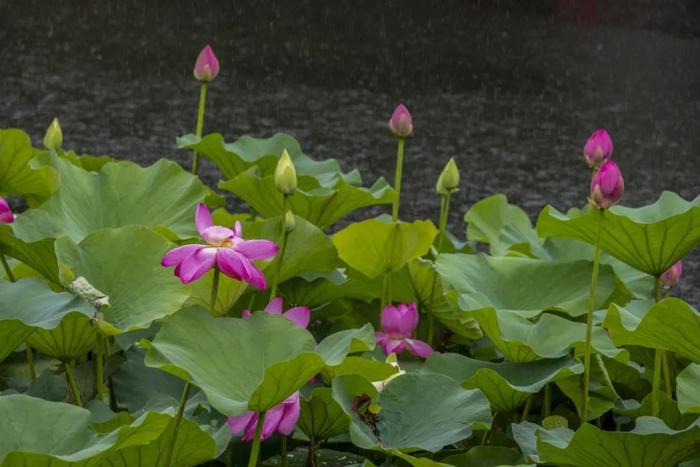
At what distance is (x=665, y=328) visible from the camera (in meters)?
1.35

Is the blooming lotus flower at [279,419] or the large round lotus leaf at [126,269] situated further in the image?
the large round lotus leaf at [126,269]

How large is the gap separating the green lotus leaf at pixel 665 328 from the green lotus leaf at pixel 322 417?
282 mm

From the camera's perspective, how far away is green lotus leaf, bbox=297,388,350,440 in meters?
1.34

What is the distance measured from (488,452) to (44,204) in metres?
0.64

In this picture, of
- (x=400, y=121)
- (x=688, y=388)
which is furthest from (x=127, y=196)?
(x=688, y=388)

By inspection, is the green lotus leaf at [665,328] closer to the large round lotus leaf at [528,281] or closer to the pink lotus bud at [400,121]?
the large round lotus leaf at [528,281]

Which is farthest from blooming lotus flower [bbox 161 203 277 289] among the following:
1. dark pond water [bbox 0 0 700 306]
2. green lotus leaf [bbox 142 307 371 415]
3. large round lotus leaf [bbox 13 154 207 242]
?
dark pond water [bbox 0 0 700 306]

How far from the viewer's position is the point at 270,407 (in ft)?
3.95

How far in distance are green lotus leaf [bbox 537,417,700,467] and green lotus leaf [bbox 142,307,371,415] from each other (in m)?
0.22

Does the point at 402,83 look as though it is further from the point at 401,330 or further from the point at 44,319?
the point at 44,319

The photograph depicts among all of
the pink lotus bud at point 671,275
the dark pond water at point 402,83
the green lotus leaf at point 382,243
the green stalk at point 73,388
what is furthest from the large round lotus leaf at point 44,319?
the dark pond water at point 402,83

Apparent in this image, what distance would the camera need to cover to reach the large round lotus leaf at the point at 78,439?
1.06 metres

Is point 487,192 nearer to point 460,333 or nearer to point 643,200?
point 643,200

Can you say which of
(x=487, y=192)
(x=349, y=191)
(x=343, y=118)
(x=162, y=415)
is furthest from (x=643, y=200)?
(x=162, y=415)
